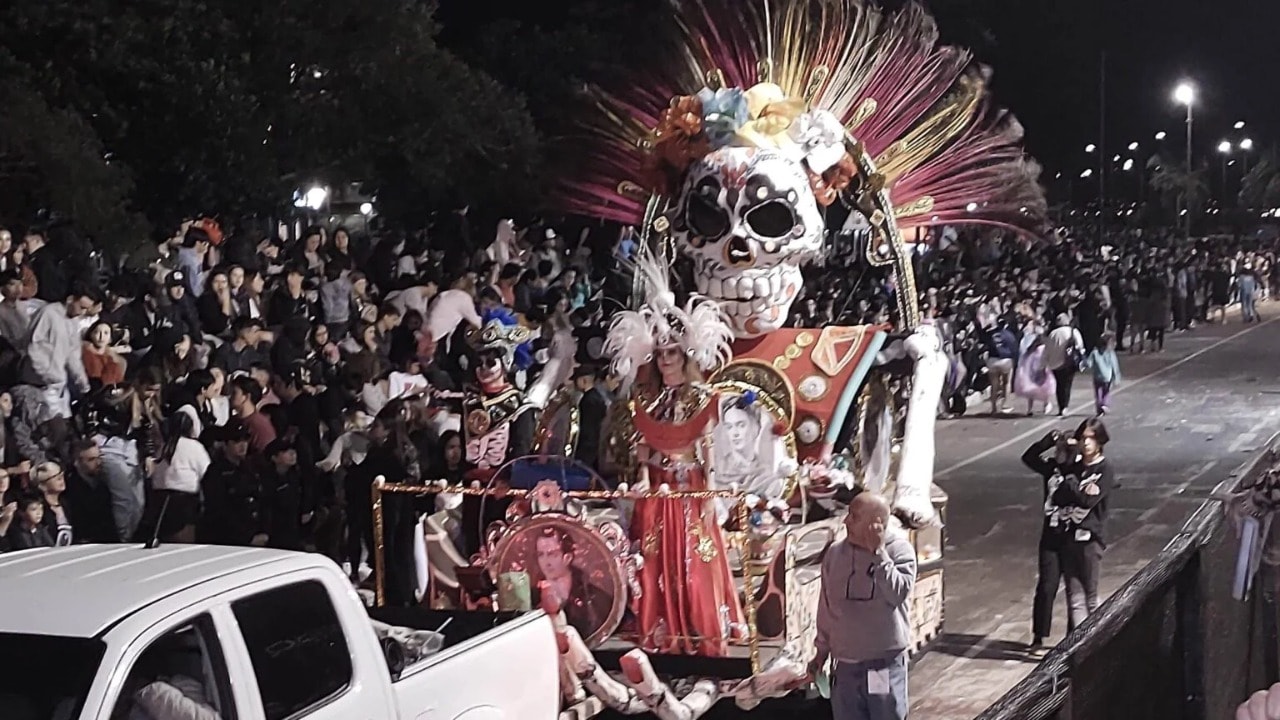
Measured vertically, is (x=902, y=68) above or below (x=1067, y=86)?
below

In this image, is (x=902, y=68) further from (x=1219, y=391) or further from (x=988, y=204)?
(x=1219, y=391)

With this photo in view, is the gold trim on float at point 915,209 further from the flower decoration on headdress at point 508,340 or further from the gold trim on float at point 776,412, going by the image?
the flower decoration on headdress at point 508,340

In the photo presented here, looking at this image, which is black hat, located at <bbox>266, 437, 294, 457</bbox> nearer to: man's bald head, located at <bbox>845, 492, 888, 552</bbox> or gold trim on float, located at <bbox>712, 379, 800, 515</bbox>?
gold trim on float, located at <bbox>712, 379, 800, 515</bbox>

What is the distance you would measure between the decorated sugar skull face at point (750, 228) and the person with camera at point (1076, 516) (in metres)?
1.92

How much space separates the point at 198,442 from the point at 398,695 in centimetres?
517

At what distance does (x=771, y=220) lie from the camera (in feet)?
29.2

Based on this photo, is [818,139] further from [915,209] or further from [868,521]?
[868,521]

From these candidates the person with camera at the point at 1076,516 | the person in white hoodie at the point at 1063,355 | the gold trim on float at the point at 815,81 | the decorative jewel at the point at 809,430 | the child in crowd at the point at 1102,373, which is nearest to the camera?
the decorative jewel at the point at 809,430

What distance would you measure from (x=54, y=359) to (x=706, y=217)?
4.69 meters

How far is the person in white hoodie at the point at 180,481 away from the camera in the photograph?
9.43 meters

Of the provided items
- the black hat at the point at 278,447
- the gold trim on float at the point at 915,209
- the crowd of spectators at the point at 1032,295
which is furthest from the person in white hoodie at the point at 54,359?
the gold trim on float at the point at 915,209

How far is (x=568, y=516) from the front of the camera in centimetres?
748

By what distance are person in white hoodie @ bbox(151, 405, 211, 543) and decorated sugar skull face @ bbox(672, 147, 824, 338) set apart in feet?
10.7

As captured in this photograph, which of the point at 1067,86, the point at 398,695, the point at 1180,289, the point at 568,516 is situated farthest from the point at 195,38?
the point at 1067,86
